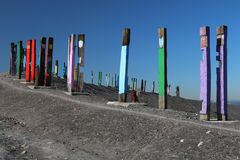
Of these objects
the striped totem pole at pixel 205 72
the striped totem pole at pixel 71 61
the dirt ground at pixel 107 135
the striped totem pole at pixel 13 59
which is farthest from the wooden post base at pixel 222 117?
the striped totem pole at pixel 13 59

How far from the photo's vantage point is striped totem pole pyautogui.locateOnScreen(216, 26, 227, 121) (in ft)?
57.6

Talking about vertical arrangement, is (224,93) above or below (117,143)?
above

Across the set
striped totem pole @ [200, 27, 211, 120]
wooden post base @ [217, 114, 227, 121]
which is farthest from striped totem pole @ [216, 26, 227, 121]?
striped totem pole @ [200, 27, 211, 120]

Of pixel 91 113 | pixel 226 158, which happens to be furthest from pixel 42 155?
pixel 91 113

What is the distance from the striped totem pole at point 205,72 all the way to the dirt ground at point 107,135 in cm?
114

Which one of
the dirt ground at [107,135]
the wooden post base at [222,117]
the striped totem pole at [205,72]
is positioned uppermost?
the striped totem pole at [205,72]

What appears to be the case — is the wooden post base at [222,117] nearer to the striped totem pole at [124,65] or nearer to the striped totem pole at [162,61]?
the striped totem pole at [162,61]

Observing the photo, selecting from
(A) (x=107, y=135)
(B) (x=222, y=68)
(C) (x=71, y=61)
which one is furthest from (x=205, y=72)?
(C) (x=71, y=61)

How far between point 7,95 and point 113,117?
1024 centimetres

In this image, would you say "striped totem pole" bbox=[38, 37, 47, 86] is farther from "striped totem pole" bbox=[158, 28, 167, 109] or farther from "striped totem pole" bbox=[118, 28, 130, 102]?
"striped totem pole" bbox=[158, 28, 167, 109]

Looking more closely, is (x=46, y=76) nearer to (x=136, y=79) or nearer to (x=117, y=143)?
(x=117, y=143)

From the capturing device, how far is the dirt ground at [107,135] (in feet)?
39.8

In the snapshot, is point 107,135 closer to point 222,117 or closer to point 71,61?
point 222,117

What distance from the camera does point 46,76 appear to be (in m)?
28.8
